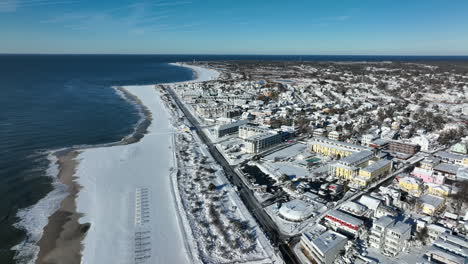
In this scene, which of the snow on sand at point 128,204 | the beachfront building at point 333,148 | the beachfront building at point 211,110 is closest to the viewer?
the snow on sand at point 128,204

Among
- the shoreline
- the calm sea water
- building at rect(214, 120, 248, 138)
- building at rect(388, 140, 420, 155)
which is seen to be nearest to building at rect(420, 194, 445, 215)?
building at rect(388, 140, 420, 155)

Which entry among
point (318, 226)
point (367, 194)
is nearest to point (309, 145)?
point (367, 194)

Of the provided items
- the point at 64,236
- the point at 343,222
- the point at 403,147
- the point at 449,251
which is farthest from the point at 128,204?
the point at 403,147

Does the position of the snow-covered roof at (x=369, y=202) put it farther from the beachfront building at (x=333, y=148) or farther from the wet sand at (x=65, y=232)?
the wet sand at (x=65, y=232)

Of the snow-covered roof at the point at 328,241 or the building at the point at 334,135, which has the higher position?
the building at the point at 334,135

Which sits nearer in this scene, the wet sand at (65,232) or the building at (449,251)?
the building at (449,251)

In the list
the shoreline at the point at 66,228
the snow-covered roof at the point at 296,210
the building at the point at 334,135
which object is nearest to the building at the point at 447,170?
the building at the point at 334,135

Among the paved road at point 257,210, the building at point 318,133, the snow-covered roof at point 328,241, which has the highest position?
the building at point 318,133
